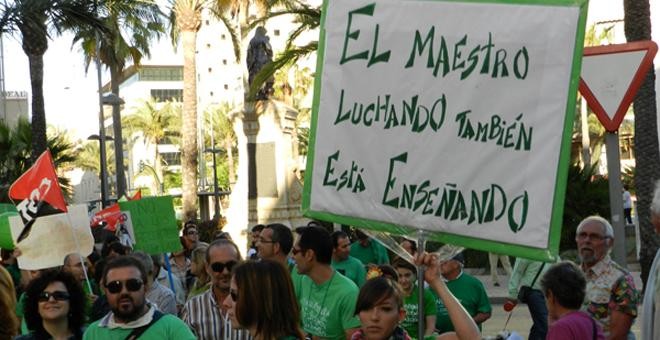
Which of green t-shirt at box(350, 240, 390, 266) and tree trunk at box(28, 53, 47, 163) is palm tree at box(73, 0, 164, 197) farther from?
green t-shirt at box(350, 240, 390, 266)

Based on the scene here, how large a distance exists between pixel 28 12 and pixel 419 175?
1418 centimetres

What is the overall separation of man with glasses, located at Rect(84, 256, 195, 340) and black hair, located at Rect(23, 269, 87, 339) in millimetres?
273

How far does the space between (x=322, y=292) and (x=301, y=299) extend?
9.9 inches

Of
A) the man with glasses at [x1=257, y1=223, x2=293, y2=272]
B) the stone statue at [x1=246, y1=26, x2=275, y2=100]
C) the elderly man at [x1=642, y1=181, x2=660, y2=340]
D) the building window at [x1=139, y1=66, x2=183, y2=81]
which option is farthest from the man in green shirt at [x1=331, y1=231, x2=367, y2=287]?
the building window at [x1=139, y1=66, x2=183, y2=81]

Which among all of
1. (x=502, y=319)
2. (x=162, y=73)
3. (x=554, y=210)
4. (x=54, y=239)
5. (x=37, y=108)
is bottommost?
(x=502, y=319)

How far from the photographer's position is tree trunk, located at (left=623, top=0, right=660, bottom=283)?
18062mm

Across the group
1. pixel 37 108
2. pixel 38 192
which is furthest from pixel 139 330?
pixel 37 108

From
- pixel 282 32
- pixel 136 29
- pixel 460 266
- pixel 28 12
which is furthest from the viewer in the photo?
pixel 282 32

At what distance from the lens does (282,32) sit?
142500mm

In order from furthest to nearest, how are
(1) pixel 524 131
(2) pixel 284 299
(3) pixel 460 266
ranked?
(3) pixel 460 266 < (2) pixel 284 299 < (1) pixel 524 131

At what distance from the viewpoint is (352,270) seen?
10.4 meters

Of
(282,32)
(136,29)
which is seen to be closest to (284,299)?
(136,29)

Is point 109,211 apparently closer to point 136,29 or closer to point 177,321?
point 177,321

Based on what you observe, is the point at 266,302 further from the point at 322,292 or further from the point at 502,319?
the point at 502,319
